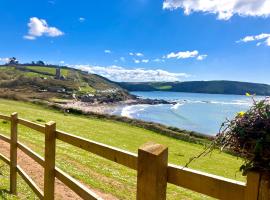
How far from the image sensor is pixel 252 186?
264cm

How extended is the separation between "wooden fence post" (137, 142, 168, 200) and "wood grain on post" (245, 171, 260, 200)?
0.97 meters

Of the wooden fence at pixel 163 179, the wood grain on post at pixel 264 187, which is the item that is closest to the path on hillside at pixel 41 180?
the wooden fence at pixel 163 179

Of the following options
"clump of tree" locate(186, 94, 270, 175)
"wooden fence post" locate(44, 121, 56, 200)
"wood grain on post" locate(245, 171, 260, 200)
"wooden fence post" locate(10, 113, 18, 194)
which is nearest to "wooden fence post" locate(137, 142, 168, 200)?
"clump of tree" locate(186, 94, 270, 175)

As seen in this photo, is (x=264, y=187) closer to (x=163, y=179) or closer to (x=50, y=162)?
(x=163, y=179)

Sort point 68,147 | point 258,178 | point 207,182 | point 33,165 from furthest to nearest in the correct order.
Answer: point 68,147
point 33,165
point 207,182
point 258,178

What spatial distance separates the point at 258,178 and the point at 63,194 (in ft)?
31.0

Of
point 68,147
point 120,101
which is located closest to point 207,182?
point 68,147

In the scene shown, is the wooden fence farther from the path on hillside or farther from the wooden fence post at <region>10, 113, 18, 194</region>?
the path on hillside

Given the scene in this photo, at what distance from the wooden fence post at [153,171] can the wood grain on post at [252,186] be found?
0.97 meters

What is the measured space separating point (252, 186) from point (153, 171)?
43.1 inches

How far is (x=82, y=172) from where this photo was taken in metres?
15.1

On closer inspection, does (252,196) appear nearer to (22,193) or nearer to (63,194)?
(22,193)

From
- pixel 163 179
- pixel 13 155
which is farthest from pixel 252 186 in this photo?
pixel 13 155

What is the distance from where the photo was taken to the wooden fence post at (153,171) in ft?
11.4
